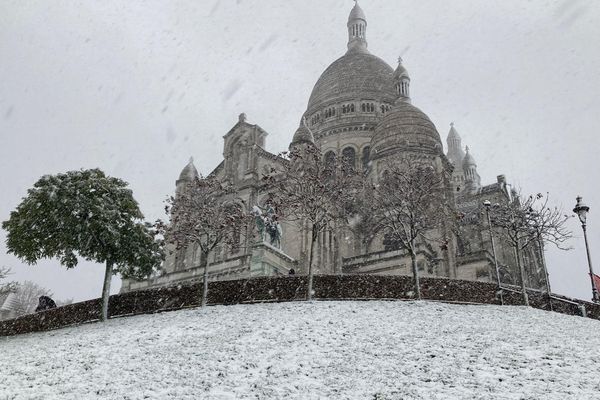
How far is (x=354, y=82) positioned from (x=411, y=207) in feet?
101

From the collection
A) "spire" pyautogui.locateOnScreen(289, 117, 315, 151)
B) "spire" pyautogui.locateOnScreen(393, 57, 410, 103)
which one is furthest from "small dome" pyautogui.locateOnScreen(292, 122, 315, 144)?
"spire" pyautogui.locateOnScreen(393, 57, 410, 103)

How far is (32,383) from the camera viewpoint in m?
11.9

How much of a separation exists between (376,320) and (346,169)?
1219cm

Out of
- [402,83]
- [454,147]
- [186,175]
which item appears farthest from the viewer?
[454,147]

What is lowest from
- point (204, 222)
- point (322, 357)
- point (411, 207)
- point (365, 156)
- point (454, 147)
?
point (322, 357)

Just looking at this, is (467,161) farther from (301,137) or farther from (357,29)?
(301,137)

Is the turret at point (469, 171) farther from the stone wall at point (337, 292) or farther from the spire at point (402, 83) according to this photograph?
the stone wall at point (337, 292)

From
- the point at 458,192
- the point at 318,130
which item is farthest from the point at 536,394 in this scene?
the point at 458,192

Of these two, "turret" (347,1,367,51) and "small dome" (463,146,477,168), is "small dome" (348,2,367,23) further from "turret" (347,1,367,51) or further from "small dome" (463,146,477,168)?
"small dome" (463,146,477,168)

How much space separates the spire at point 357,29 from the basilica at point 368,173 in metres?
1.06

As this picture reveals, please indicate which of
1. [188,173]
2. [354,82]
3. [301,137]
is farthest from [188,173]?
[354,82]

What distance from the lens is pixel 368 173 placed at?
38156 millimetres

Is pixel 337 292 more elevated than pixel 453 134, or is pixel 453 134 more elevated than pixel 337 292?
pixel 453 134

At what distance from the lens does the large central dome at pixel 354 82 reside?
167 ft
